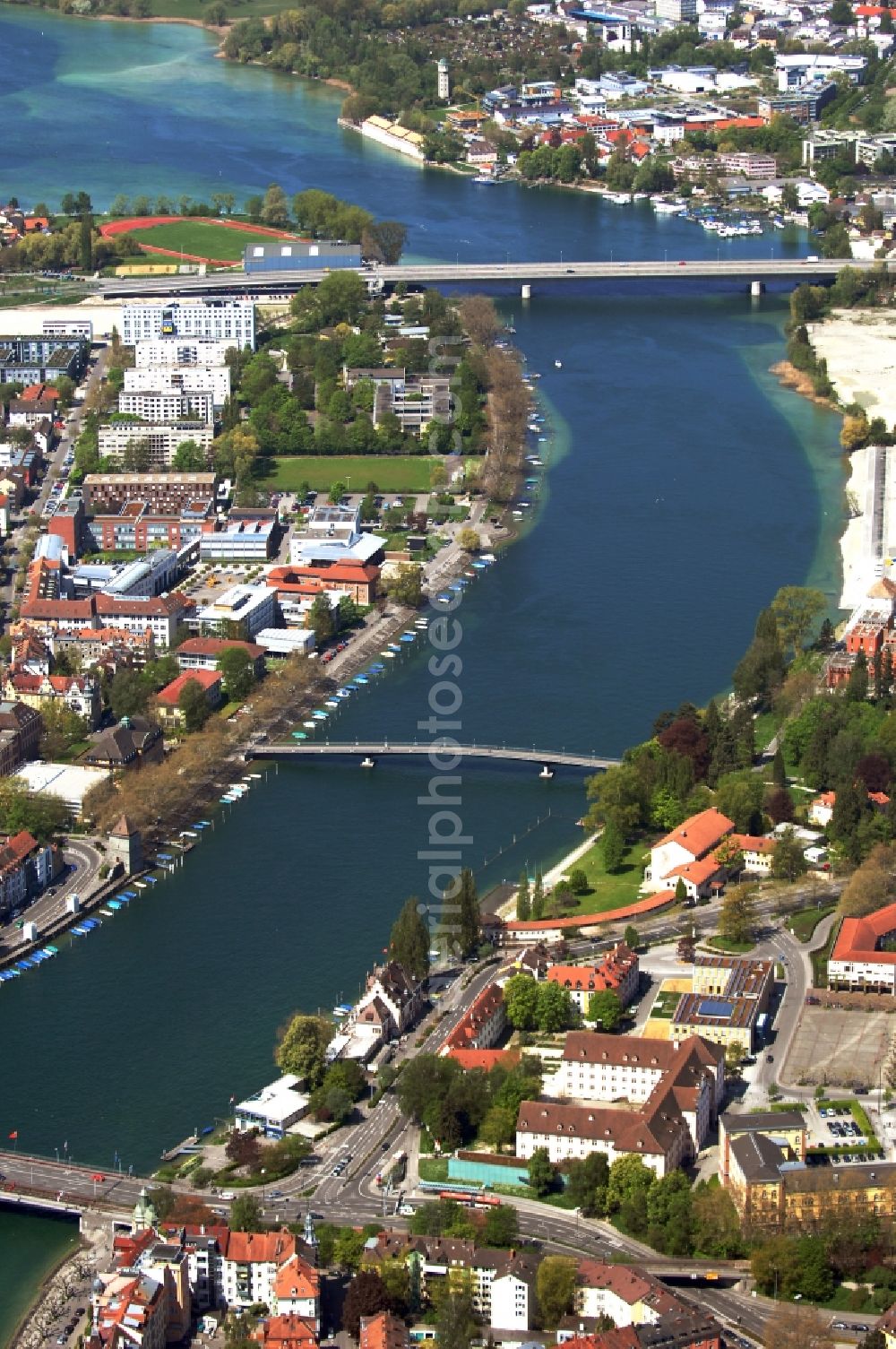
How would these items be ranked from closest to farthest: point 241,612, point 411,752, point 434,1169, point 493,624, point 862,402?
point 434,1169 < point 411,752 < point 241,612 < point 493,624 < point 862,402

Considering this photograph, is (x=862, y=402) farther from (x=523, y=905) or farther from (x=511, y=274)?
(x=523, y=905)

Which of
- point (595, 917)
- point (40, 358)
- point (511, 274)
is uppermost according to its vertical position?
point (511, 274)

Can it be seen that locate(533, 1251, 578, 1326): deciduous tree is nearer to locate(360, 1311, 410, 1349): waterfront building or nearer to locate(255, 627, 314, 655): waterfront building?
locate(360, 1311, 410, 1349): waterfront building

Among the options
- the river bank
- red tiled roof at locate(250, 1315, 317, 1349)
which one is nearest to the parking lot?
red tiled roof at locate(250, 1315, 317, 1349)

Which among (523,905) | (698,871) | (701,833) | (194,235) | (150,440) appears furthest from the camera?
(194,235)

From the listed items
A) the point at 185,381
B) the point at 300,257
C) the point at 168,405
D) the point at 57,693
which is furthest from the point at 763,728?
the point at 300,257

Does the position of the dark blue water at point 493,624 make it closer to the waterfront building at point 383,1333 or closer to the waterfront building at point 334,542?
the waterfront building at point 334,542
